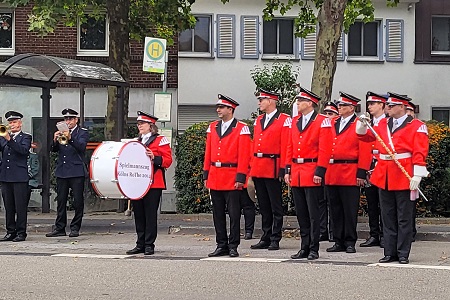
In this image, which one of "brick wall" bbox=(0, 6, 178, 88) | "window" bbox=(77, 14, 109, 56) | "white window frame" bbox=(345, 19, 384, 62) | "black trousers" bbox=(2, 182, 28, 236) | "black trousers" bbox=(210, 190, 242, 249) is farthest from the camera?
"white window frame" bbox=(345, 19, 384, 62)

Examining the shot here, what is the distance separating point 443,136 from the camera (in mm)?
16938

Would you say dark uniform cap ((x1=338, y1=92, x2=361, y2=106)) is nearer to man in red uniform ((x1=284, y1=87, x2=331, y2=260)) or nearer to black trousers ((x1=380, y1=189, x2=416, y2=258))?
man in red uniform ((x1=284, y1=87, x2=331, y2=260))

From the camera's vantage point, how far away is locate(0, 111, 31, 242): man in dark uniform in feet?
47.2

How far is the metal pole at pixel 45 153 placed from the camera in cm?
1727

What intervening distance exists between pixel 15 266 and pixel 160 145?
250 cm

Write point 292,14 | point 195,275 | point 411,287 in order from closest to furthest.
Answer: point 411,287, point 195,275, point 292,14

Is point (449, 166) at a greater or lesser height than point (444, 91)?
lesser

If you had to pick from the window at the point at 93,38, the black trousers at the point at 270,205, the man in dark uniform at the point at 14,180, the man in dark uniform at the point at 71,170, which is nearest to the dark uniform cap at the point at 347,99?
the black trousers at the point at 270,205

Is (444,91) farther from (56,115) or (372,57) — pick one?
(56,115)

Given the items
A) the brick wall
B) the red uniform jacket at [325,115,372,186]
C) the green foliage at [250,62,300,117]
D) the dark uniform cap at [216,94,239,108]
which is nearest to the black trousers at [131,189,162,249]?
the dark uniform cap at [216,94,239,108]

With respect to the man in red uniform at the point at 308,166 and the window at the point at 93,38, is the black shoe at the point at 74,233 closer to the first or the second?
the man in red uniform at the point at 308,166

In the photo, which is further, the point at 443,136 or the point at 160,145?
the point at 443,136

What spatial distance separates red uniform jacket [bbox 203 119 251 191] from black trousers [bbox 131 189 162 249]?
789 mm

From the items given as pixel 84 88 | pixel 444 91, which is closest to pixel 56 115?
pixel 84 88
